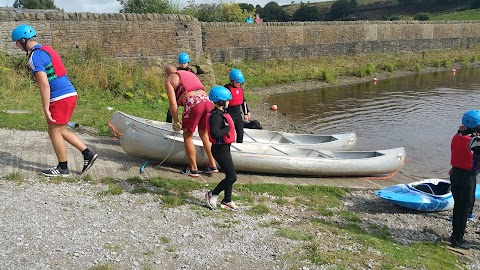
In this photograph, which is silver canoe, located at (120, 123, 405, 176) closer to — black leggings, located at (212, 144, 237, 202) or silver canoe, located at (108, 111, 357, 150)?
silver canoe, located at (108, 111, 357, 150)

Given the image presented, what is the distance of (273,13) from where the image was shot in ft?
261

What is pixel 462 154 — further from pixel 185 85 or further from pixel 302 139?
pixel 302 139

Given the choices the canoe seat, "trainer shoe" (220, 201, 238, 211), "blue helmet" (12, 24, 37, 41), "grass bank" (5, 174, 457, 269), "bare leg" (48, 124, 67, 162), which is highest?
"blue helmet" (12, 24, 37, 41)

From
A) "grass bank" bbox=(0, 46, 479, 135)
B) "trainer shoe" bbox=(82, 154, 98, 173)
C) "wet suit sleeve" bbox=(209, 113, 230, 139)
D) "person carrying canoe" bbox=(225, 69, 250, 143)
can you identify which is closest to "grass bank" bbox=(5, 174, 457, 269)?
"trainer shoe" bbox=(82, 154, 98, 173)

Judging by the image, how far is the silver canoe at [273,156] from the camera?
8.05 metres

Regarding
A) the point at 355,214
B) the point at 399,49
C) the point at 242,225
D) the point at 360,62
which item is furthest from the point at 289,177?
the point at 399,49

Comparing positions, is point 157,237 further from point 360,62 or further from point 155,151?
point 360,62

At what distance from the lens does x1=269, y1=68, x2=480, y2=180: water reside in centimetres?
1282

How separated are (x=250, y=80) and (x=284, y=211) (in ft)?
59.9

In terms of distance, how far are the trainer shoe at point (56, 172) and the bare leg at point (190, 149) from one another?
71.0 inches

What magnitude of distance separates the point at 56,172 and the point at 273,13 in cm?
7594

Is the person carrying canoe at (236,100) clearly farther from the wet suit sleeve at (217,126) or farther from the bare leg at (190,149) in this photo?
the wet suit sleeve at (217,126)

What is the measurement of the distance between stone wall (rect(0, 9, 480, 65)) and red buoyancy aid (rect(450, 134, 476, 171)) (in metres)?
13.0

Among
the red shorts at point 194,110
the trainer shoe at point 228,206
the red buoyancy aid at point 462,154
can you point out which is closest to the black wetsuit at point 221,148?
the trainer shoe at point 228,206
